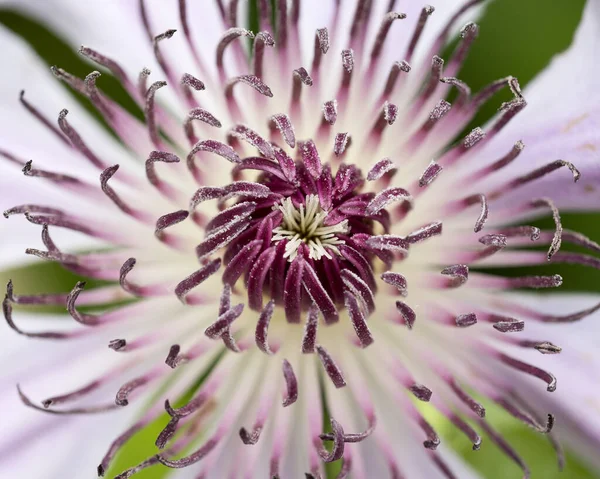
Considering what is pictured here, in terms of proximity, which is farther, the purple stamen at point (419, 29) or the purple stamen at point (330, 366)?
the purple stamen at point (419, 29)

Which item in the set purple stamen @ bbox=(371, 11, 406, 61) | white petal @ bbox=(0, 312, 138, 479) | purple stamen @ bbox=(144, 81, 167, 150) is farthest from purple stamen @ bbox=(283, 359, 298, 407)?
purple stamen @ bbox=(371, 11, 406, 61)

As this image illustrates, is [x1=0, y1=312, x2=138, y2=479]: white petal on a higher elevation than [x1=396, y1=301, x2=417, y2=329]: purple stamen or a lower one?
higher

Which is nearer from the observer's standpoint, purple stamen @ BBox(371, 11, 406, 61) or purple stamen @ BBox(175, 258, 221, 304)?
purple stamen @ BBox(175, 258, 221, 304)

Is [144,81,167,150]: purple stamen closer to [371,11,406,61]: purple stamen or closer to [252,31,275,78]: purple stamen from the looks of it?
[252,31,275,78]: purple stamen

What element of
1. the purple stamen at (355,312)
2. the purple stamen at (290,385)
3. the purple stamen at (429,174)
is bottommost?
the purple stamen at (290,385)

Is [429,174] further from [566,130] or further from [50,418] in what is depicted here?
[50,418]

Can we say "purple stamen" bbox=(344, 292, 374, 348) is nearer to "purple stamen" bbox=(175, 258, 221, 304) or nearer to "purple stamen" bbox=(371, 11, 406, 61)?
"purple stamen" bbox=(175, 258, 221, 304)

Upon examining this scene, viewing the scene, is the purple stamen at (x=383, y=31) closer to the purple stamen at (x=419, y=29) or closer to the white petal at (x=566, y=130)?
the purple stamen at (x=419, y=29)

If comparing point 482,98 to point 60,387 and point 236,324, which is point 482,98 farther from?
point 60,387

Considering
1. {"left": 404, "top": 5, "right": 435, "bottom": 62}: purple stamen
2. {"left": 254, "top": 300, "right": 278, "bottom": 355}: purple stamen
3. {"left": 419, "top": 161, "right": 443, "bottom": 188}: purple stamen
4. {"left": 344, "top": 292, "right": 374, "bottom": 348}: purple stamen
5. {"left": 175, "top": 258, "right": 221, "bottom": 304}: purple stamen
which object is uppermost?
{"left": 404, "top": 5, "right": 435, "bottom": 62}: purple stamen

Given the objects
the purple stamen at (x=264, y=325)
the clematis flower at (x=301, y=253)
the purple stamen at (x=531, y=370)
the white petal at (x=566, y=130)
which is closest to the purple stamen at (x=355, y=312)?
the clematis flower at (x=301, y=253)
